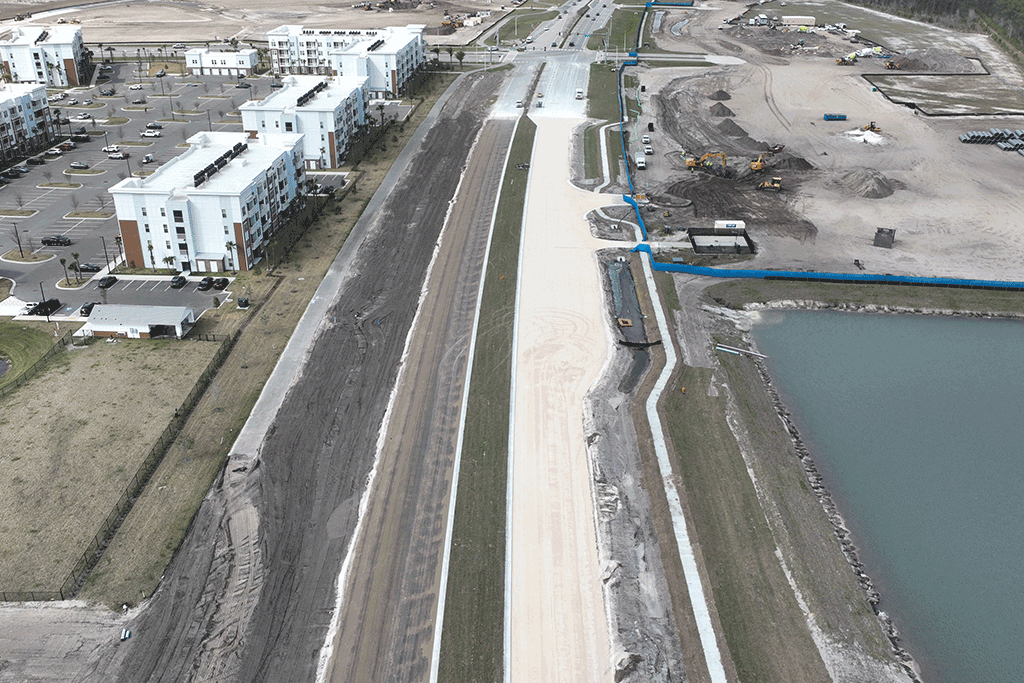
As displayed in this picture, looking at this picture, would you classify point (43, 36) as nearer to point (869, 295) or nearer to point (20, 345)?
point (20, 345)

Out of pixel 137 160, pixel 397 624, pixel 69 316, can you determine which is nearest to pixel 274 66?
pixel 137 160

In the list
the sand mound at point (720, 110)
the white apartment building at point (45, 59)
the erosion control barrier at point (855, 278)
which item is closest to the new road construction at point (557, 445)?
the erosion control barrier at point (855, 278)

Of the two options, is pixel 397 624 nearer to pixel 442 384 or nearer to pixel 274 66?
pixel 442 384

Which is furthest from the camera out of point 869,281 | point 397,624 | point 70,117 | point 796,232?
point 70,117

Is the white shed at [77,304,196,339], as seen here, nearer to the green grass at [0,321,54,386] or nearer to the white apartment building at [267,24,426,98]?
the green grass at [0,321,54,386]

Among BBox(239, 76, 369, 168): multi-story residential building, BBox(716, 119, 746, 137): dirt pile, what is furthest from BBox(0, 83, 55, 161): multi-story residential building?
BBox(716, 119, 746, 137): dirt pile

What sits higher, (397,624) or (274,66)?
(274,66)

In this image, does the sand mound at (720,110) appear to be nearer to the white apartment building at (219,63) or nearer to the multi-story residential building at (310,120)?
the multi-story residential building at (310,120)
